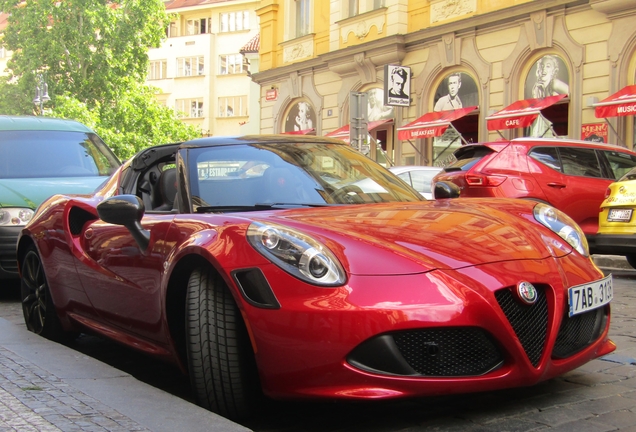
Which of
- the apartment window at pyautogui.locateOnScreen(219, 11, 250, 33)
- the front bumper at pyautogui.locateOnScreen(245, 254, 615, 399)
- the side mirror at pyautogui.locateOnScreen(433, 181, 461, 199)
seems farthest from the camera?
the apartment window at pyautogui.locateOnScreen(219, 11, 250, 33)

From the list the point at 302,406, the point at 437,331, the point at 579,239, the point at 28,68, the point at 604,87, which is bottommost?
the point at 302,406

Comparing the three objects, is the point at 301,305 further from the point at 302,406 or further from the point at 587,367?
the point at 587,367

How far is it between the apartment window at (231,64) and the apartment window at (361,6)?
34.8 meters

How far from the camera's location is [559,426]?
133 inches

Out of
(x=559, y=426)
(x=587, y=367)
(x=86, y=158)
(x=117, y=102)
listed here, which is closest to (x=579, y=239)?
(x=587, y=367)

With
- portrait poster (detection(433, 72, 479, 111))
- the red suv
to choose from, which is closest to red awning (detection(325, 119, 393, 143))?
portrait poster (detection(433, 72, 479, 111))

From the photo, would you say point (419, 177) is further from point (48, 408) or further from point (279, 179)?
point (48, 408)

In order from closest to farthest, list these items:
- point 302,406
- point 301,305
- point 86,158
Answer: point 301,305
point 302,406
point 86,158

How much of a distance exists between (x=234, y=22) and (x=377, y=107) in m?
38.1

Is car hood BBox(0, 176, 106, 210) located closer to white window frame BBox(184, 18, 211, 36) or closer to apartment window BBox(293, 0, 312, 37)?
apartment window BBox(293, 0, 312, 37)

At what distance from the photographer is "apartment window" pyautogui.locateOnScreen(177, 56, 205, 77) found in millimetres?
63375

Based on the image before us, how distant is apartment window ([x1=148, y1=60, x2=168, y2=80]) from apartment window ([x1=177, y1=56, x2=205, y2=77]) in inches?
49.9

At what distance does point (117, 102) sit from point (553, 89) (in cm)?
3127

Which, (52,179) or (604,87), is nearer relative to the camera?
(52,179)
